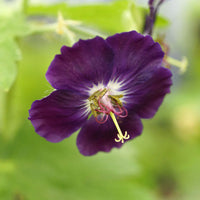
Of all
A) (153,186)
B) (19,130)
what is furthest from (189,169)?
(19,130)

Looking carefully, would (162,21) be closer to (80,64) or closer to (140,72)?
(140,72)

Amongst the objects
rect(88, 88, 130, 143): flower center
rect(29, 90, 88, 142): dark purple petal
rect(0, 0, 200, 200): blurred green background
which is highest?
rect(0, 0, 200, 200): blurred green background

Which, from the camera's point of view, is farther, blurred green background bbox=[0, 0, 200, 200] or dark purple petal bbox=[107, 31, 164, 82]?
blurred green background bbox=[0, 0, 200, 200]

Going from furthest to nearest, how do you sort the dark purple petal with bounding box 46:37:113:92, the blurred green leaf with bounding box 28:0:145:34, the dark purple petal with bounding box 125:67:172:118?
1. the blurred green leaf with bounding box 28:0:145:34
2. the dark purple petal with bounding box 125:67:172:118
3. the dark purple petal with bounding box 46:37:113:92

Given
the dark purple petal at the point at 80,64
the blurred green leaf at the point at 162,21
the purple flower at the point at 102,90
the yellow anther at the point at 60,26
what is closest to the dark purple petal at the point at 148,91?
the purple flower at the point at 102,90

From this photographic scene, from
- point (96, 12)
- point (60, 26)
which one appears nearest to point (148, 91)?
point (60, 26)

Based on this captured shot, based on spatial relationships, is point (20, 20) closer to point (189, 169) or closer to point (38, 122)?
point (38, 122)

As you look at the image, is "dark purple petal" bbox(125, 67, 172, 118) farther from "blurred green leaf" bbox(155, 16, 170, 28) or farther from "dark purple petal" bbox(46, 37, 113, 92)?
"blurred green leaf" bbox(155, 16, 170, 28)

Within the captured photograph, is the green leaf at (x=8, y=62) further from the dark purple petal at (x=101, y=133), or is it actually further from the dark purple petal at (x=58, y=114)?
the dark purple petal at (x=101, y=133)

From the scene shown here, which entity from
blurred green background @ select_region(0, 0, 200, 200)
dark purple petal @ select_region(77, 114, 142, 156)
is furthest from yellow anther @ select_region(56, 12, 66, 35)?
dark purple petal @ select_region(77, 114, 142, 156)

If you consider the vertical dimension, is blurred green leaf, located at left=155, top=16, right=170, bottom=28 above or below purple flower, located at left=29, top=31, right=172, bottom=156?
above
